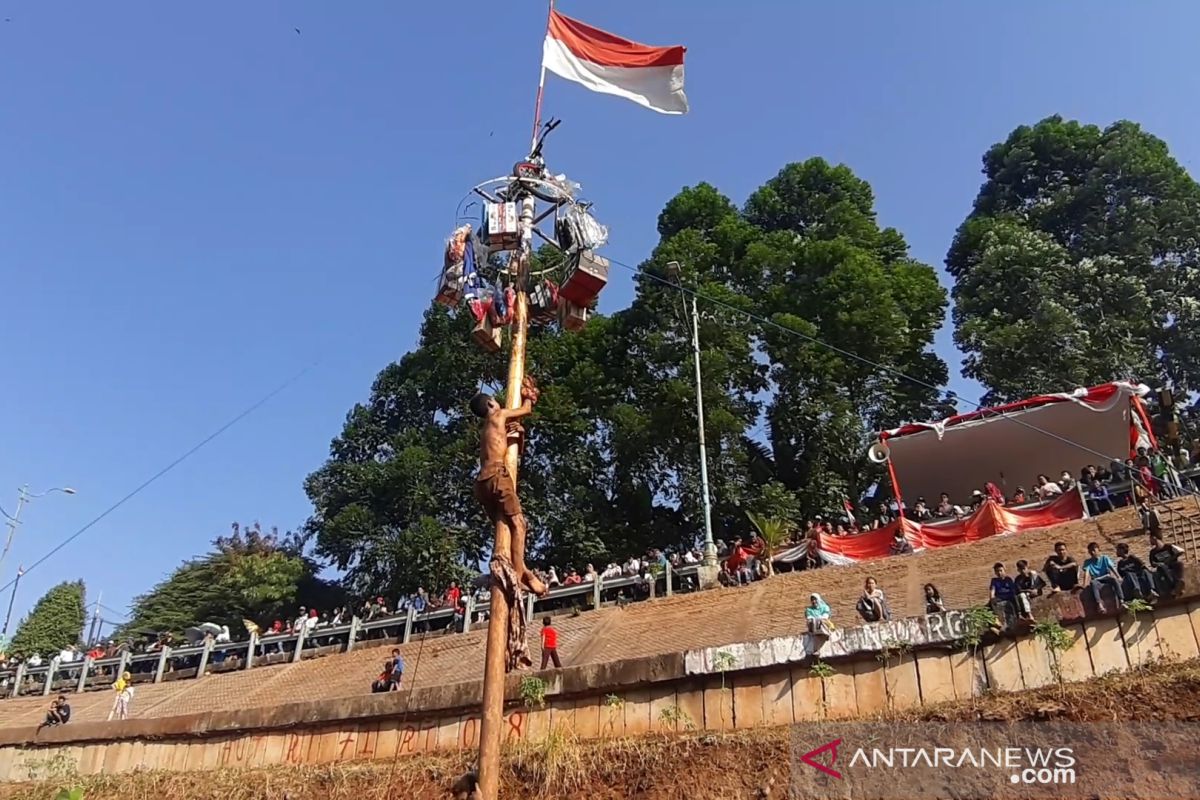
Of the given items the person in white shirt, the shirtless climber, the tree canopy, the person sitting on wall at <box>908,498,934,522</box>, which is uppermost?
the tree canopy

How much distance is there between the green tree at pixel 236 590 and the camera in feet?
122

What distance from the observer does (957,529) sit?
20.3m

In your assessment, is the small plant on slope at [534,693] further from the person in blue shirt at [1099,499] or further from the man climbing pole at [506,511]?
the person in blue shirt at [1099,499]

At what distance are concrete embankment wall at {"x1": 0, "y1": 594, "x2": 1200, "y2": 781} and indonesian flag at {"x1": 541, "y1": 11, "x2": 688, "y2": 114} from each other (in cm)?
655

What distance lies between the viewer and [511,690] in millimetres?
10086

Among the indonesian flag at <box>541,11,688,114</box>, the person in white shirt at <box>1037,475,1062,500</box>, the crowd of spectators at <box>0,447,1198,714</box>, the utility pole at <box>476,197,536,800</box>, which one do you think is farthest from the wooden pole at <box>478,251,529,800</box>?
the person in white shirt at <box>1037,475,1062,500</box>

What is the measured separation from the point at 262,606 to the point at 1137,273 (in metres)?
37.4

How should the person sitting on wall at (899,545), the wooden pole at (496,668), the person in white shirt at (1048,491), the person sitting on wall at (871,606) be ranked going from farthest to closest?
the person sitting on wall at (899,545)
the person in white shirt at (1048,491)
the person sitting on wall at (871,606)
the wooden pole at (496,668)

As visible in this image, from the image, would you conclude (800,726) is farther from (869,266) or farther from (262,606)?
(262,606)

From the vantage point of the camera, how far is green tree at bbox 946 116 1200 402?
31219 mm

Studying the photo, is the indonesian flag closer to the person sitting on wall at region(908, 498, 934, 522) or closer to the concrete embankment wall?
the concrete embankment wall

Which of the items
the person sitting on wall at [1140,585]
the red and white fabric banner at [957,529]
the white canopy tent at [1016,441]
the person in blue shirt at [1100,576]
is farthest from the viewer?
the white canopy tent at [1016,441]

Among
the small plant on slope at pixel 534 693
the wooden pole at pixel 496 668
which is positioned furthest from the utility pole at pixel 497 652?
the small plant on slope at pixel 534 693

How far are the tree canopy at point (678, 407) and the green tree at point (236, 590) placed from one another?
2.29 metres
